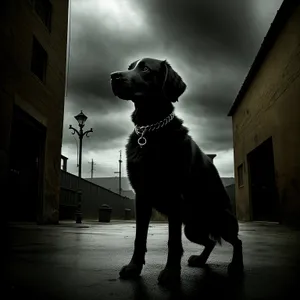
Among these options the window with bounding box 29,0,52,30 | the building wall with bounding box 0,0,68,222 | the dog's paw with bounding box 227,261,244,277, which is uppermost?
the window with bounding box 29,0,52,30

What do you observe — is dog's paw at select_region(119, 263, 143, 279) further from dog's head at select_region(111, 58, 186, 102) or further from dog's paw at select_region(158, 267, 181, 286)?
dog's head at select_region(111, 58, 186, 102)

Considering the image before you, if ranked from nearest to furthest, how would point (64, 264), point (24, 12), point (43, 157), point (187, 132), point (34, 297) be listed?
point (34, 297)
point (187, 132)
point (64, 264)
point (24, 12)
point (43, 157)

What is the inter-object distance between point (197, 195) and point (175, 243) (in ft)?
1.53

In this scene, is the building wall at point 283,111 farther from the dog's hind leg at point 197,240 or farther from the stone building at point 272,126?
the dog's hind leg at point 197,240

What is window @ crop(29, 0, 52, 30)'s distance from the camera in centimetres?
1076

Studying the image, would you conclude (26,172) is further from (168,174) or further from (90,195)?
(168,174)

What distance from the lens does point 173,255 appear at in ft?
6.79

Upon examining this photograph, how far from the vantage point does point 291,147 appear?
10984 mm

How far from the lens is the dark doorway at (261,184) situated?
54.6 ft

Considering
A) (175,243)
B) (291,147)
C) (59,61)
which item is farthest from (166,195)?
(59,61)

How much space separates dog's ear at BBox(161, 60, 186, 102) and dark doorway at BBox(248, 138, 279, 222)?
1458 centimetres

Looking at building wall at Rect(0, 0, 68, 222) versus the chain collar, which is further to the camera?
building wall at Rect(0, 0, 68, 222)

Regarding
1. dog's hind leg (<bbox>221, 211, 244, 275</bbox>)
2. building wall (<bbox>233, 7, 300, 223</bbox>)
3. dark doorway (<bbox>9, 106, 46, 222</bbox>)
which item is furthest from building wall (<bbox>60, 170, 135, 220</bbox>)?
dog's hind leg (<bbox>221, 211, 244, 275</bbox>)

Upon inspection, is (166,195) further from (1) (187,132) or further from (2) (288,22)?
(2) (288,22)
